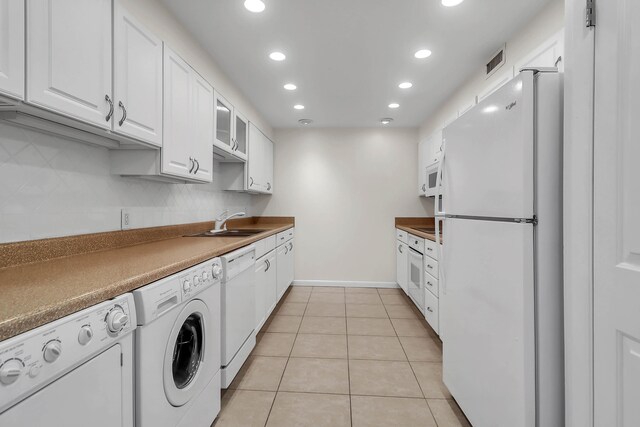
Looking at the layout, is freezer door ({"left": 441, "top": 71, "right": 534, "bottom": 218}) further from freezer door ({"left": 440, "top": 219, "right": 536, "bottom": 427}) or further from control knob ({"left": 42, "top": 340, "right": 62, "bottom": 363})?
control knob ({"left": 42, "top": 340, "right": 62, "bottom": 363})

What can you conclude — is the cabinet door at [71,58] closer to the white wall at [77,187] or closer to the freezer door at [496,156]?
the white wall at [77,187]

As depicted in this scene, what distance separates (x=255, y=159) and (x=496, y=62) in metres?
2.56

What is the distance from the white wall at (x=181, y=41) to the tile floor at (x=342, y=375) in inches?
89.2

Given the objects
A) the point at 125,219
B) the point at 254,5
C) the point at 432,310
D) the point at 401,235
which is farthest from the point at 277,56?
the point at 401,235

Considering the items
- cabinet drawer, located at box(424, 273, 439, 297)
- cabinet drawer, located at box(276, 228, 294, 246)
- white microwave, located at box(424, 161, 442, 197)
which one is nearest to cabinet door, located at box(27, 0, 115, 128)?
cabinet drawer, located at box(276, 228, 294, 246)

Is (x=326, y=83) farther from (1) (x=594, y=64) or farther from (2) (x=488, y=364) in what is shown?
(2) (x=488, y=364)

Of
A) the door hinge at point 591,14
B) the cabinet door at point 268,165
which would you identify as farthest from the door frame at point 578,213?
the cabinet door at point 268,165

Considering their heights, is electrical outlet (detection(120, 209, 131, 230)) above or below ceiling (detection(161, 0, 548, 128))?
below

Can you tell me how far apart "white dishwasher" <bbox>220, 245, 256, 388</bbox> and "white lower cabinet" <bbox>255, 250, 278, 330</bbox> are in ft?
0.68

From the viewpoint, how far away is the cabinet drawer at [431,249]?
8.39 feet

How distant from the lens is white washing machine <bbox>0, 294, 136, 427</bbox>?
23.4 inches

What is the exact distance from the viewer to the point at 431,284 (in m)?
2.68

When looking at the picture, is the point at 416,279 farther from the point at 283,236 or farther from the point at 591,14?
the point at 591,14

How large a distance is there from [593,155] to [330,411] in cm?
175
